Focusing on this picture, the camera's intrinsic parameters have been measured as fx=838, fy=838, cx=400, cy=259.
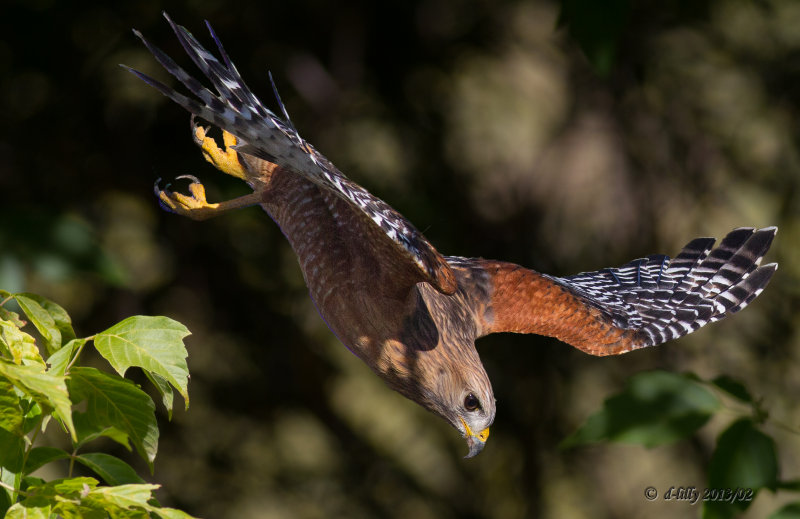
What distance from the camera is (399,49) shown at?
4895 millimetres

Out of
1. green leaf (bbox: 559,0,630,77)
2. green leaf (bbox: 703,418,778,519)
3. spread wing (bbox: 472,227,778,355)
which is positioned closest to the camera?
green leaf (bbox: 703,418,778,519)

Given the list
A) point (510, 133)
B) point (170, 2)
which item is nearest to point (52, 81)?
point (170, 2)

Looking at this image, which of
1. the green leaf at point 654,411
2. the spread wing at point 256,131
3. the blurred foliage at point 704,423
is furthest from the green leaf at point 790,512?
the spread wing at point 256,131

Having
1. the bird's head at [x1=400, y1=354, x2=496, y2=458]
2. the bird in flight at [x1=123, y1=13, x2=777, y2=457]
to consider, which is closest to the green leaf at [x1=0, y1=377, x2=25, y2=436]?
the bird in flight at [x1=123, y1=13, x2=777, y2=457]

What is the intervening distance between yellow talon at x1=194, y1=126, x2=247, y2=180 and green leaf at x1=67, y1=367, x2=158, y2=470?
0.71 meters

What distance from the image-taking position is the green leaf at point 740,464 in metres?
1.55

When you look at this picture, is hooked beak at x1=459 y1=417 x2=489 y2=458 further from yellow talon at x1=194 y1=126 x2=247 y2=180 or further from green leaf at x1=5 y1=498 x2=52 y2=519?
green leaf at x1=5 y1=498 x2=52 y2=519

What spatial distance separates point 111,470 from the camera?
129cm

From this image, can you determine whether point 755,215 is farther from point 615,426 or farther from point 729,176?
point 615,426

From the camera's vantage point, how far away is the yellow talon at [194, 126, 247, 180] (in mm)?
1834

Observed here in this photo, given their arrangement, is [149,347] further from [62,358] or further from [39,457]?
[39,457]

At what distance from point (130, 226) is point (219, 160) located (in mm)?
3332

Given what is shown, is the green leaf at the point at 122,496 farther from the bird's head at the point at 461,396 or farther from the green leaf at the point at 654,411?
the green leaf at the point at 654,411

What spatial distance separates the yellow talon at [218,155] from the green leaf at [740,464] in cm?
116
